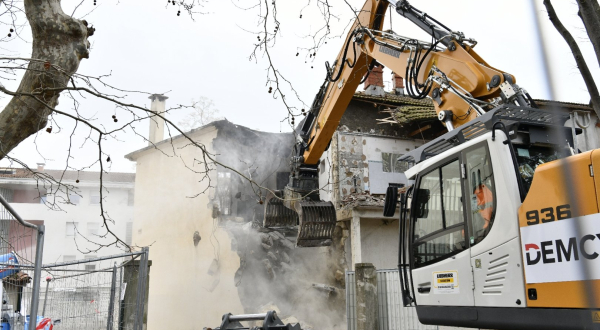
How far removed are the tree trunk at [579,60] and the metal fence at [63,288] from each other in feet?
19.0

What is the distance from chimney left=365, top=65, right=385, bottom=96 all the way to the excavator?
35.7ft

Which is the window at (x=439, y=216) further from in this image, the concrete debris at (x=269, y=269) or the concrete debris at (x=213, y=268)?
the concrete debris at (x=213, y=268)

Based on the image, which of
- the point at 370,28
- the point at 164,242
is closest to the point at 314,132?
the point at 370,28

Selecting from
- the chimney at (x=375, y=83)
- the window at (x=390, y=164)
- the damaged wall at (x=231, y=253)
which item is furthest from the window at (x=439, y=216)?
the chimney at (x=375, y=83)

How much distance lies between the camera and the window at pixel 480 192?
448 centimetres

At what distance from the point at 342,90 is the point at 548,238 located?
5651 millimetres

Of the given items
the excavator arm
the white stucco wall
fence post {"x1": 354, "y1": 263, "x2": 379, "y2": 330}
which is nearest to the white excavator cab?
the excavator arm

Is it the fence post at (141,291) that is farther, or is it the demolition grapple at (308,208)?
the demolition grapple at (308,208)

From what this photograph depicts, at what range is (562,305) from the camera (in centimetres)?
371

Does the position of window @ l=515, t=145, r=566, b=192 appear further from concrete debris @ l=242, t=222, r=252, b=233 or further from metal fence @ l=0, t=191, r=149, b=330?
concrete debris @ l=242, t=222, r=252, b=233

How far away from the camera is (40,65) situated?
4043mm

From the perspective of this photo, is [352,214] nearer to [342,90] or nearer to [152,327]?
[342,90]

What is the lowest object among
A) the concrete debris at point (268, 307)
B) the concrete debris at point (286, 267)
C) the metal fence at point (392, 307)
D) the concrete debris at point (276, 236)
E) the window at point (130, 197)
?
the concrete debris at point (268, 307)

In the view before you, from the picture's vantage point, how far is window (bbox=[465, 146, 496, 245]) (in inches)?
176
